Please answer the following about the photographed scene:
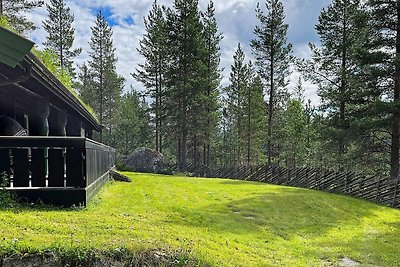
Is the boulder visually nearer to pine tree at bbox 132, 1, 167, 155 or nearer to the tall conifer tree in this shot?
pine tree at bbox 132, 1, 167, 155

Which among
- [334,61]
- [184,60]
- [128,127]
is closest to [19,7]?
[184,60]

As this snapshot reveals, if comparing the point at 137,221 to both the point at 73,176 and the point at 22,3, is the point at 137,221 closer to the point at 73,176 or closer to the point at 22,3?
the point at 73,176

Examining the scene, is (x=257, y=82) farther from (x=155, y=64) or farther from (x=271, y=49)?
(x=155, y=64)

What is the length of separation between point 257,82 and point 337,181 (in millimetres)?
20513

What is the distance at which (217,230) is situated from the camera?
6.79 m

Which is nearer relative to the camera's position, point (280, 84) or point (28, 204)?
point (28, 204)

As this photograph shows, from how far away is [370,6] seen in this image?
60.4ft

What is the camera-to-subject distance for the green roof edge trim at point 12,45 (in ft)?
15.4

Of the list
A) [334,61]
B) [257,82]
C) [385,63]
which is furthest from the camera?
[257,82]

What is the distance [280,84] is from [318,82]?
22.2 feet

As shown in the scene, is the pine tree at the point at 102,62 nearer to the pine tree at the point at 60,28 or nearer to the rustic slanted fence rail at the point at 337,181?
the pine tree at the point at 60,28

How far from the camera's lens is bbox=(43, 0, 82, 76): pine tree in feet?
119

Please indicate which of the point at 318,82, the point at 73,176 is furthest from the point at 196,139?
the point at 73,176

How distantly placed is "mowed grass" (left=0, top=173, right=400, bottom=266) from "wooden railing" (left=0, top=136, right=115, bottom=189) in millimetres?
617
